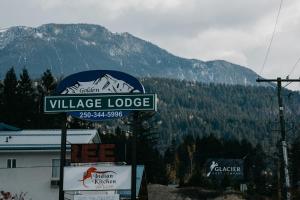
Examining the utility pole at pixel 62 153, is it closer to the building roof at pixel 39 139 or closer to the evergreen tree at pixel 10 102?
the building roof at pixel 39 139

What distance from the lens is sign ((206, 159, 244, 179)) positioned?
82312 millimetres

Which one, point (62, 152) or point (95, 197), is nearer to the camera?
point (95, 197)

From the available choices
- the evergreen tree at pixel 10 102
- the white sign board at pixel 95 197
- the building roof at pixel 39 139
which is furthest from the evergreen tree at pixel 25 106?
the white sign board at pixel 95 197

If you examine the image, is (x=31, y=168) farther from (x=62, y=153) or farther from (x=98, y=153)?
(x=62, y=153)

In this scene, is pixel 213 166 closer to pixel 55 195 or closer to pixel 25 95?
pixel 25 95

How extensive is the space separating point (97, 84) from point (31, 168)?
15059 mm

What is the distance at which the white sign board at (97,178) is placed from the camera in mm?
22594

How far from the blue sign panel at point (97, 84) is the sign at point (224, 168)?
6082 centimetres

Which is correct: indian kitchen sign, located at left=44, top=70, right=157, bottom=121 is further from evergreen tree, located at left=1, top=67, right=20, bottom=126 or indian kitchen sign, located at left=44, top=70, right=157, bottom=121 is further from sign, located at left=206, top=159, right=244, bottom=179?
sign, located at left=206, top=159, right=244, bottom=179

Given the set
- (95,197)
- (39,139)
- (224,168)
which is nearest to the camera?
(95,197)

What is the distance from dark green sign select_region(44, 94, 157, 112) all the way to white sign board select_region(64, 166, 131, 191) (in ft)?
7.77

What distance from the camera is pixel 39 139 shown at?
1476 inches

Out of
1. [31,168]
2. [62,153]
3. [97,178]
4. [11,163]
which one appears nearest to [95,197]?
[97,178]

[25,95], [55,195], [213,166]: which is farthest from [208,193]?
[25,95]
